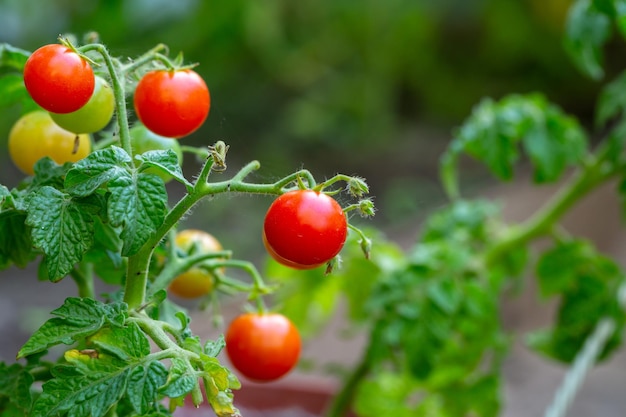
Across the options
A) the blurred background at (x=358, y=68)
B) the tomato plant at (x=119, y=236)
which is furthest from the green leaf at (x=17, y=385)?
the blurred background at (x=358, y=68)

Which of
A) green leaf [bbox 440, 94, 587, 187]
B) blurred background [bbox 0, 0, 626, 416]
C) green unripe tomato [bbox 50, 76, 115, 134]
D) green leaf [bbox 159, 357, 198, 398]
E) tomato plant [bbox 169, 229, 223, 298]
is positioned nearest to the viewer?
green leaf [bbox 159, 357, 198, 398]

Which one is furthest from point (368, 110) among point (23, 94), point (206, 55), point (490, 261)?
point (23, 94)

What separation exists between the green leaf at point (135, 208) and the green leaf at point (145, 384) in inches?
2.6

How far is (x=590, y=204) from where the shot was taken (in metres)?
2.37

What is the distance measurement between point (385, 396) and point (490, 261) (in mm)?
233

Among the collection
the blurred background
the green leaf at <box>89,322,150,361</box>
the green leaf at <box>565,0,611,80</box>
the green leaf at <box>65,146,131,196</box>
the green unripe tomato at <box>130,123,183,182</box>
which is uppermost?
the blurred background

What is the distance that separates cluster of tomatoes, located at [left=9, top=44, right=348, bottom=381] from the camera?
44 cm

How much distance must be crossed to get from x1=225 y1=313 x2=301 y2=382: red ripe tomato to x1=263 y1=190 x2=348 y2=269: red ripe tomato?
0.15 metres

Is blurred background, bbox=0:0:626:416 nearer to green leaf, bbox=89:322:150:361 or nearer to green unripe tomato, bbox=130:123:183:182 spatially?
green unripe tomato, bbox=130:123:183:182

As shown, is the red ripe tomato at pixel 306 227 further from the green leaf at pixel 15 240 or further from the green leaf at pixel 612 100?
the green leaf at pixel 612 100

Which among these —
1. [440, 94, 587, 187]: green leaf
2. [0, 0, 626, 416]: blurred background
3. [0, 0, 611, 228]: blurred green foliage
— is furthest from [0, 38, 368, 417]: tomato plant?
[0, 0, 611, 228]: blurred green foliage

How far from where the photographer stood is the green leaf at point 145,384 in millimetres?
427

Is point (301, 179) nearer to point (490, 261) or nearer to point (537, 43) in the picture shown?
point (490, 261)

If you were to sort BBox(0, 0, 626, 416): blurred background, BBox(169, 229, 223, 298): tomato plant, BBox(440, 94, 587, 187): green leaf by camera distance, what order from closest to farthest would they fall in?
1. BBox(169, 229, 223, 298): tomato plant
2. BBox(440, 94, 587, 187): green leaf
3. BBox(0, 0, 626, 416): blurred background
